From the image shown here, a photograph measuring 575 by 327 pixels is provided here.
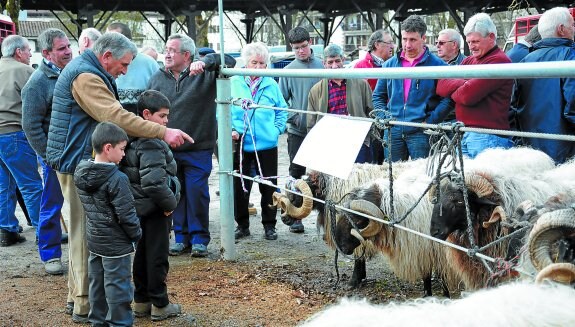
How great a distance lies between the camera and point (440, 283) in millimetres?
5633

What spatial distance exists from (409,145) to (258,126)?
1623 millimetres

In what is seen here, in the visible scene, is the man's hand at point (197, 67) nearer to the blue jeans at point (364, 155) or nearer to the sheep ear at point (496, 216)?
the blue jeans at point (364, 155)

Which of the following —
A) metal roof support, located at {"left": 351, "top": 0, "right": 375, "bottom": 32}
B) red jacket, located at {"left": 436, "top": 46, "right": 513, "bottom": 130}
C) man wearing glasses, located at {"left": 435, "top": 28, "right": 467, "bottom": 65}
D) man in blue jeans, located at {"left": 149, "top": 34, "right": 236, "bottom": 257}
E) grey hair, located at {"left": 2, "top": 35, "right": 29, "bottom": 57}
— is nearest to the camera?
red jacket, located at {"left": 436, "top": 46, "right": 513, "bottom": 130}

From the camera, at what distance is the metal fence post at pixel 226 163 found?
21.0 ft

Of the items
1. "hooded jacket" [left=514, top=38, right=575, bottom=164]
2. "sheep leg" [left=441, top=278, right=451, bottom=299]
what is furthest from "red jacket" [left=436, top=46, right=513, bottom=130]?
"sheep leg" [left=441, top=278, right=451, bottom=299]

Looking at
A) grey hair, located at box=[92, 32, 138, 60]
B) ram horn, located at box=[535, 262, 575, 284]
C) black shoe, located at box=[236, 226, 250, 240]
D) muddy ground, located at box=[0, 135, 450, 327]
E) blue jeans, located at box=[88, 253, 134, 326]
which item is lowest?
muddy ground, located at box=[0, 135, 450, 327]

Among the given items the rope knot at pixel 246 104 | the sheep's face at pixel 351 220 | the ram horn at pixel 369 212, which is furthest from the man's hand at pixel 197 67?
the ram horn at pixel 369 212

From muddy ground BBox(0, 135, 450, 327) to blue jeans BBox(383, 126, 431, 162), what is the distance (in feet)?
3.26

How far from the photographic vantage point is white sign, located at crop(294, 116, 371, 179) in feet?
15.6

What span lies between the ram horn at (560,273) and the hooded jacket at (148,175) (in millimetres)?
2758

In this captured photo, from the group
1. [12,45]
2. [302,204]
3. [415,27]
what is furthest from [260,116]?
[12,45]

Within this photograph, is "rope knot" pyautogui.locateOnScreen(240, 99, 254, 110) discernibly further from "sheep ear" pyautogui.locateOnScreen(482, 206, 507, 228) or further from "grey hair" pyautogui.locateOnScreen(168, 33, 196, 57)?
"sheep ear" pyautogui.locateOnScreen(482, 206, 507, 228)

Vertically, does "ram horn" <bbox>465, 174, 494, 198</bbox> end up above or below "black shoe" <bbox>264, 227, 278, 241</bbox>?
above

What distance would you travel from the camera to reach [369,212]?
17.0 feet
